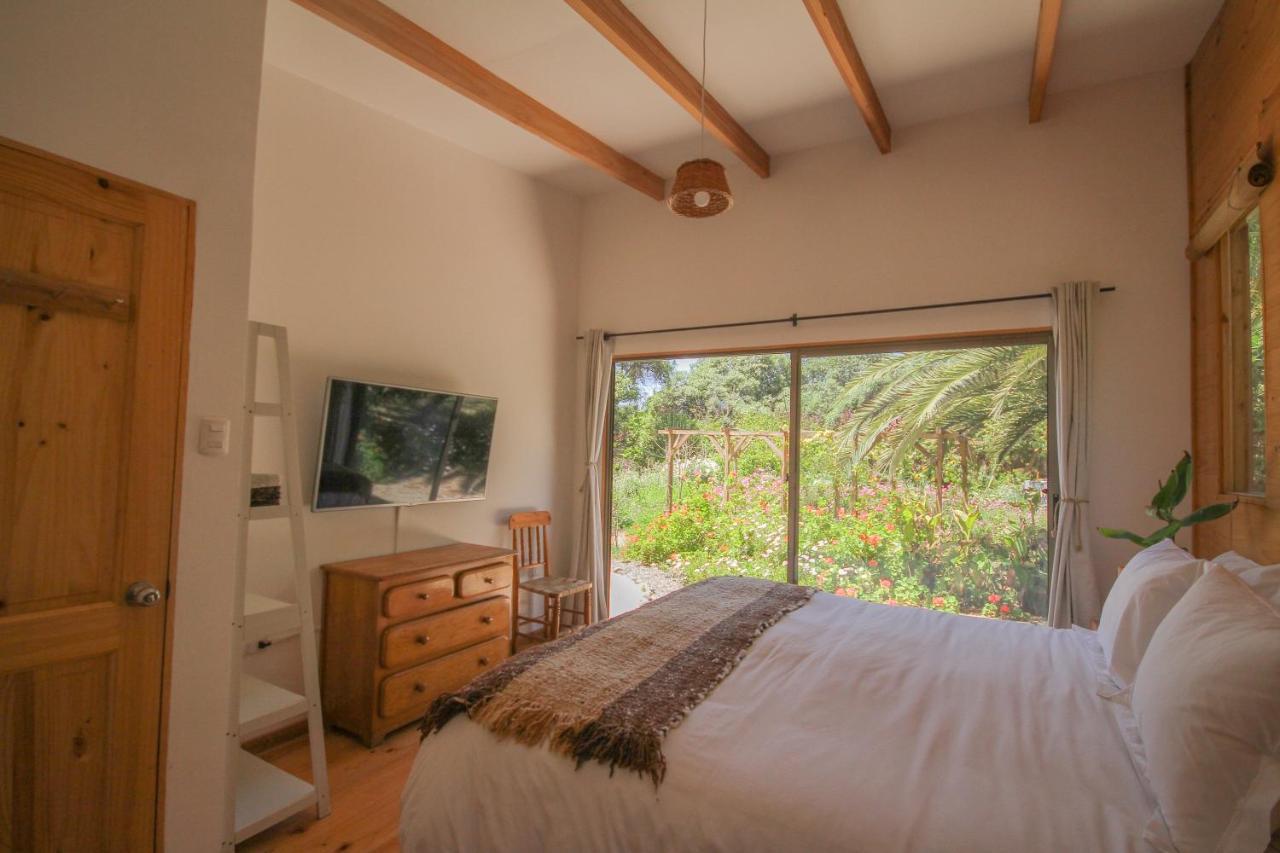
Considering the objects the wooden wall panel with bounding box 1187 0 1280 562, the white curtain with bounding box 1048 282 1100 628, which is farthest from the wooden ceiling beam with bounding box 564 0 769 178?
the wooden wall panel with bounding box 1187 0 1280 562

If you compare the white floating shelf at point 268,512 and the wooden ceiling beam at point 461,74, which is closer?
the white floating shelf at point 268,512

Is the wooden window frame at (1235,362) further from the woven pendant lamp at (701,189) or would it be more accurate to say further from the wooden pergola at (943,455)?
the woven pendant lamp at (701,189)

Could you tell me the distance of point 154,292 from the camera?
1.58m

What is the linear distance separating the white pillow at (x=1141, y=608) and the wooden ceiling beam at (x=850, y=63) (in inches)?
87.6

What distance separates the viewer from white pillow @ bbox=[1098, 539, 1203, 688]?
59.8 inches

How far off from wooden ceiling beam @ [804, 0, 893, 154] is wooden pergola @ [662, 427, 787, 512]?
1.76 meters

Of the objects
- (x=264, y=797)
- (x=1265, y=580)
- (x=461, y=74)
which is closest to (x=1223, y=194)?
(x=1265, y=580)

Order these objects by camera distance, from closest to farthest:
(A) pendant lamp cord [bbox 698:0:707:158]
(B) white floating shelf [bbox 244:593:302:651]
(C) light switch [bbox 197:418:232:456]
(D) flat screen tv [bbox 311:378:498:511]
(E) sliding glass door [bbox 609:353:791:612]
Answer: (C) light switch [bbox 197:418:232:456] < (B) white floating shelf [bbox 244:593:302:651] < (A) pendant lamp cord [bbox 698:0:707:158] < (D) flat screen tv [bbox 311:378:498:511] < (E) sliding glass door [bbox 609:353:791:612]

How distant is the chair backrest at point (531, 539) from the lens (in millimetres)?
3854

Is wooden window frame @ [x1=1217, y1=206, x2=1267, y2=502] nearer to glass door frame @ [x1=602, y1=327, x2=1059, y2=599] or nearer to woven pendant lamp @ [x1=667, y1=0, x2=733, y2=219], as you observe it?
glass door frame @ [x1=602, y1=327, x2=1059, y2=599]

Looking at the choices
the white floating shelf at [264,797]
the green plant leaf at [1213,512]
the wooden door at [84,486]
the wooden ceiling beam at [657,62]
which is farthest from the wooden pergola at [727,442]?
the wooden door at [84,486]

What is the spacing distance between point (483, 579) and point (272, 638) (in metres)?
1.16

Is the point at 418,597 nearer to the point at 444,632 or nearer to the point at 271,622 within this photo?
the point at 444,632

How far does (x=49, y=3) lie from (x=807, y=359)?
3328mm
